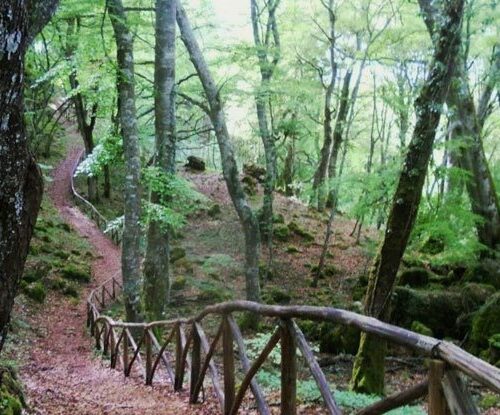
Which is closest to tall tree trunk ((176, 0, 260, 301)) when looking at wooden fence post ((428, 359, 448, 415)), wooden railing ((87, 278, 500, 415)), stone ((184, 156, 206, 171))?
wooden railing ((87, 278, 500, 415))

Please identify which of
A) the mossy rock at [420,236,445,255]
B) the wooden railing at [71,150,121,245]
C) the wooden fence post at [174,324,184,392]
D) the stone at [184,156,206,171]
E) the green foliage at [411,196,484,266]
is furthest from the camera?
the stone at [184,156,206,171]

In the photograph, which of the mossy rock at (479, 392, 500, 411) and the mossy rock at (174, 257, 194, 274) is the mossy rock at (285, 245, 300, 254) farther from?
the mossy rock at (479, 392, 500, 411)

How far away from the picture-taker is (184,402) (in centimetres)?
578

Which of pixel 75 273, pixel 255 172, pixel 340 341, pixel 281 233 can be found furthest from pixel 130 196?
pixel 255 172

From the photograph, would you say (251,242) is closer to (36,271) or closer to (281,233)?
(36,271)

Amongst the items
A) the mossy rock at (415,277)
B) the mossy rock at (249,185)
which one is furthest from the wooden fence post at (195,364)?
the mossy rock at (249,185)

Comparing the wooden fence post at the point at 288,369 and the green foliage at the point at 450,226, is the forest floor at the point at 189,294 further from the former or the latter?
the green foliage at the point at 450,226

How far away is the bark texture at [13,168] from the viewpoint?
303 centimetres

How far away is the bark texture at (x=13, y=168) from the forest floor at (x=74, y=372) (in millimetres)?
2484

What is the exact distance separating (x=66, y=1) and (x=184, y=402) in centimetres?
883

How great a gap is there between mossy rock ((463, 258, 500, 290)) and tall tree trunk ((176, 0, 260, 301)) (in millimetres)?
5365

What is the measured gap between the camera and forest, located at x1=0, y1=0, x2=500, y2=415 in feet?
11.4

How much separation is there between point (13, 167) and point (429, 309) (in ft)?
34.4

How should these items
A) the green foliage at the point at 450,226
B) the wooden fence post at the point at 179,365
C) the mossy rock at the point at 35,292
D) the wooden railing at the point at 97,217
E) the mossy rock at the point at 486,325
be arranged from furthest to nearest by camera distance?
the wooden railing at the point at 97,217, the mossy rock at the point at 35,292, the green foliage at the point at 450,226, the mossy rock at the point at 486,325, the wooden fence post at the point at 179,365
